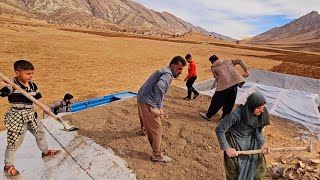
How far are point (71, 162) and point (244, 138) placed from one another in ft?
8.21

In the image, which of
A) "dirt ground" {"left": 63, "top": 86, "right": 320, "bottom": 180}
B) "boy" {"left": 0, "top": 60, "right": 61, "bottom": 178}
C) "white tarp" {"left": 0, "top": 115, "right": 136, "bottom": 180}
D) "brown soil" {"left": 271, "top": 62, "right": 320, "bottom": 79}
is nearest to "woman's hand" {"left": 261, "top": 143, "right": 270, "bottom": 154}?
"dirt ground" {"left": 63, "top": 86, "right": 320, "bottom": 180}

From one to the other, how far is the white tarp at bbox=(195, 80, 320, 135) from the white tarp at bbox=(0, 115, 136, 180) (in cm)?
480

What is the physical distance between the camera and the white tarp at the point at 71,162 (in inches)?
153

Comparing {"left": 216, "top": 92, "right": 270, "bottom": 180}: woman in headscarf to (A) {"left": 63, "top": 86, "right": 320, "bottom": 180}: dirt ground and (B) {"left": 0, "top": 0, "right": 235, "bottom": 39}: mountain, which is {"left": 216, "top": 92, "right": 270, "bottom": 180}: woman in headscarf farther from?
(B) {"left": 0, "top": 0, "right": 235, "bottom": 39}: mountain

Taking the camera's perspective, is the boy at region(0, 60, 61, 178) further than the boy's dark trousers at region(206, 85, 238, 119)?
No

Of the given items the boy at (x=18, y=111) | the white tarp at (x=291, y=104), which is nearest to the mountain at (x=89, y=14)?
the white tarp at (x=291, y=104)

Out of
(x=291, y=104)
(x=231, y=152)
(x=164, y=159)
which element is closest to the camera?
(x=231, y=152)

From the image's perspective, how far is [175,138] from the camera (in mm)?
5094

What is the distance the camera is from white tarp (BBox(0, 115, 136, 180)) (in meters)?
3.88

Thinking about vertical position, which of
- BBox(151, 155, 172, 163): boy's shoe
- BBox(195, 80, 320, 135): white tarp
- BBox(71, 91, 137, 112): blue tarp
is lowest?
BBox(71, 91, 137, 112): blue tarp

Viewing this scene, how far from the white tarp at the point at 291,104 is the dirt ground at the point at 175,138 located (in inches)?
23.6

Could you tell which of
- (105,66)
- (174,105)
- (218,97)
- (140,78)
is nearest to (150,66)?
(105,66)

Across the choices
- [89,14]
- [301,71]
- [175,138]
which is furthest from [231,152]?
[89,14]

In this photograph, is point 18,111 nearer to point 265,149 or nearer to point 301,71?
point 265,149
